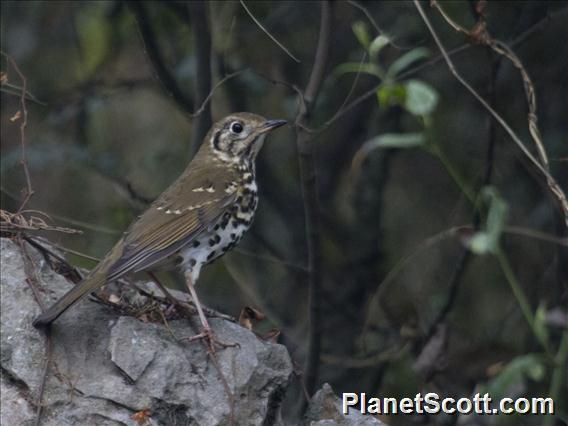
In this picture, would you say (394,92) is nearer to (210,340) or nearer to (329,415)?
(210,340)

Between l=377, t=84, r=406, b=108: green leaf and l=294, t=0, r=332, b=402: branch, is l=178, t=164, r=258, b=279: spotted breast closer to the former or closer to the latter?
l=294, t=0, r=332, b=402: branch

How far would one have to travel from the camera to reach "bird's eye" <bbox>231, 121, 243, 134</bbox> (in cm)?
603

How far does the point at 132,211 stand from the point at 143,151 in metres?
1.01

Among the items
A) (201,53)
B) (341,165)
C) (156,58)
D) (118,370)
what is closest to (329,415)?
(118,370)

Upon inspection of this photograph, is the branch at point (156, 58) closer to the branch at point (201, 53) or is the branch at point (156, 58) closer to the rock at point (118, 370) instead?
the branch at point (201, 53)

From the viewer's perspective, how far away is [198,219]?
5414 millimetres

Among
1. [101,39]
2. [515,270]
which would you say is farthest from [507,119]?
[101,39]

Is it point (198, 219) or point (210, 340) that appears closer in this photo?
point (210, 340)

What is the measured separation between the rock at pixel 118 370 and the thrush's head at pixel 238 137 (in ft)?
4.03

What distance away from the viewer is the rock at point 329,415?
16.2 ft

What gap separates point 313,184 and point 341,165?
7.11ft

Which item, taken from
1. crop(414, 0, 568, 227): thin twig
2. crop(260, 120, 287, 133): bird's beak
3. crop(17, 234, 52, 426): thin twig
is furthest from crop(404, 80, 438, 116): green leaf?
crop(260, 120, 287, 133): bird's beak

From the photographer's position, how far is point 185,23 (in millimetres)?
7496

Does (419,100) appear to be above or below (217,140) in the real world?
below
